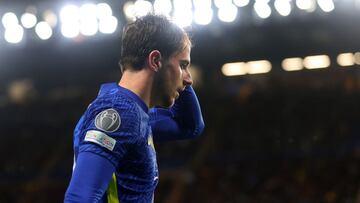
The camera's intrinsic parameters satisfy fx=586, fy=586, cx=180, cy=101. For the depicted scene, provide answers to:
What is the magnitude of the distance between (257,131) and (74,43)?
14.2ft

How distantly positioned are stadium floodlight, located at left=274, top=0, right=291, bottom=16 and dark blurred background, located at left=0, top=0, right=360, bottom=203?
2 centimetres

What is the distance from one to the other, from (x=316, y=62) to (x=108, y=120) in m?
12.9

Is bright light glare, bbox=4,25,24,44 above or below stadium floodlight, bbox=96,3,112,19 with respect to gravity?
below

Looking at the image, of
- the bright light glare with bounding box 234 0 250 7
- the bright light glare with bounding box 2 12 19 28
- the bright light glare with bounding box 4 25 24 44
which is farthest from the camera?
the bright light glare with bounding box 4 25 24 44

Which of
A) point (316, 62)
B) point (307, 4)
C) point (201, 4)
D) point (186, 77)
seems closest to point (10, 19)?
point (201, 4)

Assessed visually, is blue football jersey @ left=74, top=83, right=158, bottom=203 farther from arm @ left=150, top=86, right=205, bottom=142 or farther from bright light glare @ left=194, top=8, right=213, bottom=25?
bright light glare @ left=194, top=8, right=213, bottom=25

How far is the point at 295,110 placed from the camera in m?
11.9

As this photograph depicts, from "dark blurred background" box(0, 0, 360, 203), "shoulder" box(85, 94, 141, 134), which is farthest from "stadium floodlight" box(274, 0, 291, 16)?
"shoulder" box(85, 94, 141, 134)

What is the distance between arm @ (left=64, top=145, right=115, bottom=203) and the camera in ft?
4.22

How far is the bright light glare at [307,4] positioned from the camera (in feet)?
35.7

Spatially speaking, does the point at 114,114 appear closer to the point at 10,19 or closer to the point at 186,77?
the point at 186,77

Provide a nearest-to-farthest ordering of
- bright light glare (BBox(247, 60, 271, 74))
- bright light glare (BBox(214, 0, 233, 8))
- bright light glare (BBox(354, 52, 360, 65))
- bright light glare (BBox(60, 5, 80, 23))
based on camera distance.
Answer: bright light glare (BBox(214, 0, 233, 8)) → bright light glare (BBox(60, 5, 80, 23)) → bright light glare (BBox(354, 52, 360, 65)) → bright light glare (BBox(247, 60, 271, 74))

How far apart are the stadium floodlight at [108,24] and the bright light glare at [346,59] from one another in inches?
196

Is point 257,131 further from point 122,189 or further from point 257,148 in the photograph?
point 122,189
